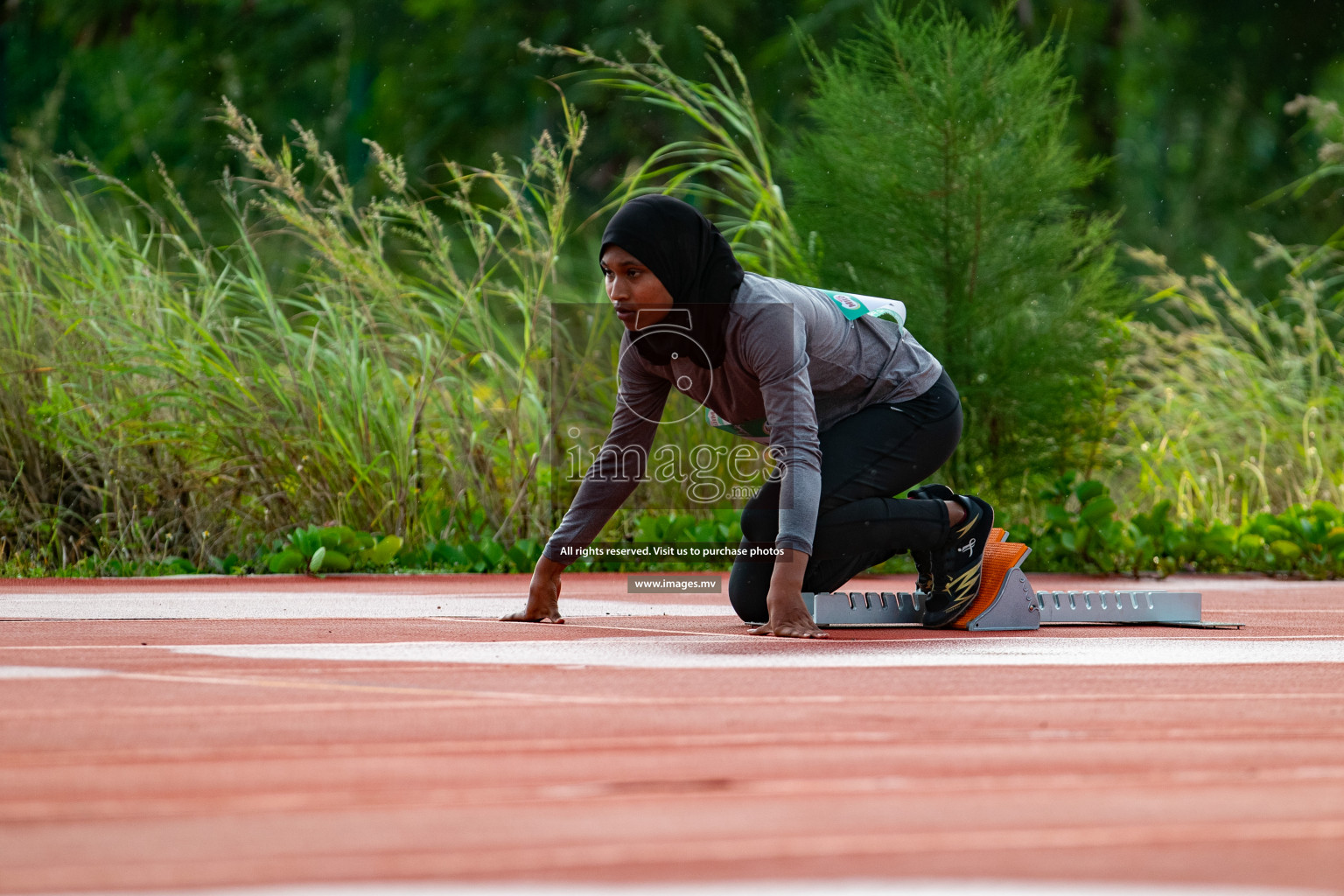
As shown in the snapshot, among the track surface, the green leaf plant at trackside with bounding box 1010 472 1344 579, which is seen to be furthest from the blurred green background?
the track surface

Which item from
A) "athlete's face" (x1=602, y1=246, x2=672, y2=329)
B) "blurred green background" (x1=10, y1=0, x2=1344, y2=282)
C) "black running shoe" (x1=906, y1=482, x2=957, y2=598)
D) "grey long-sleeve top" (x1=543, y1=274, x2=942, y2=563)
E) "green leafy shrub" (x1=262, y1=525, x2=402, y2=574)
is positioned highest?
"blurred green background" (x1=10, y1=0, x2=1344, y2=282)

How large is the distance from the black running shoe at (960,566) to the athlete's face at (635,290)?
36.1 inches

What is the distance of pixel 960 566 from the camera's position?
13.0 ft

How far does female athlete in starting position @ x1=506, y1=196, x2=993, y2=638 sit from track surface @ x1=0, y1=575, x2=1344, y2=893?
1.48 feet

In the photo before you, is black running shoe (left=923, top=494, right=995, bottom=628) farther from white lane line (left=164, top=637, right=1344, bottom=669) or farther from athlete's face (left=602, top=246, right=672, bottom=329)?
athlete's face (left=602, top=246, right=672, bottom=329)

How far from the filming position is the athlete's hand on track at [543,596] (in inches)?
155

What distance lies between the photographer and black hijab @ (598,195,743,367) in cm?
357

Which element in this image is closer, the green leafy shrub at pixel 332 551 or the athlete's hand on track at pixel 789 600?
the athlete's hand on track at pixel 789 600

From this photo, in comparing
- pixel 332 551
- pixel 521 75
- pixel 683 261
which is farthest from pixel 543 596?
pixel 521 75

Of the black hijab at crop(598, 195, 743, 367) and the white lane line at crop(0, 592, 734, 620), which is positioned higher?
the black hijab at crop(598, 195, 743, 367)

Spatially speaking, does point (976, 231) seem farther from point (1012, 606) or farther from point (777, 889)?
point (777, 889)

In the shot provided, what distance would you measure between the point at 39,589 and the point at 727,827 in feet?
14.2

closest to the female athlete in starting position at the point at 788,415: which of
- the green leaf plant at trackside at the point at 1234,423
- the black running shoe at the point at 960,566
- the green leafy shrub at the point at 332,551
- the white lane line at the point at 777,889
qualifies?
the black running shoe at the point at 960,566

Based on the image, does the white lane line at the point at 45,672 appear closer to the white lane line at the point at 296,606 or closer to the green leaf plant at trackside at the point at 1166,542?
the white lane line at the point at 296,606
